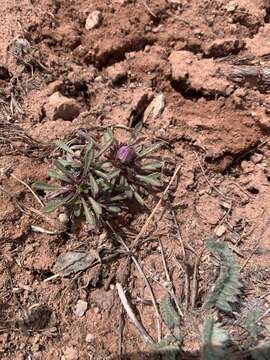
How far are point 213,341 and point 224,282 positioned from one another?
31cm

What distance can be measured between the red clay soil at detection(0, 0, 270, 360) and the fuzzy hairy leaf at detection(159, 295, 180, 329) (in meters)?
0.06

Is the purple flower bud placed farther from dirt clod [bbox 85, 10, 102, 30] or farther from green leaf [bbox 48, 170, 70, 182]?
dirt clod [bbox 85, 10, 102, 30]

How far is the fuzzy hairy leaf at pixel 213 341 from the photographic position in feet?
7.66

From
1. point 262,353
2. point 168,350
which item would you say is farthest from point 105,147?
point 262,353

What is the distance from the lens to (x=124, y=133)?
9.43 feet

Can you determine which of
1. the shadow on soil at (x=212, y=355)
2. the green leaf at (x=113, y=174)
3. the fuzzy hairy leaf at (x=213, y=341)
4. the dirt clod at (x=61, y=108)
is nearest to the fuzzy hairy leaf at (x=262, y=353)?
the shadow on soil at (x=212, y=355)

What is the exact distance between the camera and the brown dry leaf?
8.32ft

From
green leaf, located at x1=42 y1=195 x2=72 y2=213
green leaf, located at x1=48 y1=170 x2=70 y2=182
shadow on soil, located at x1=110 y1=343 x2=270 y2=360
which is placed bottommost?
shadow on soil, located at x1=110 y1=343 x2=270 y2=360

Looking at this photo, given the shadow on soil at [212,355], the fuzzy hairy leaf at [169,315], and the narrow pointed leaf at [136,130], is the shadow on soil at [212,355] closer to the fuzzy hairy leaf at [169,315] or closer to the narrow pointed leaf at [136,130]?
the fuzzy hairy leaf at [169,315]

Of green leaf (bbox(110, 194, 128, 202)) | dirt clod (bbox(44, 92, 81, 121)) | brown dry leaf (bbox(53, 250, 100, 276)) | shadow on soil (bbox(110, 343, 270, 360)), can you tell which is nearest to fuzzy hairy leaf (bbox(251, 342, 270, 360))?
shadow on soil (bbox(110, 343, 270, 360))

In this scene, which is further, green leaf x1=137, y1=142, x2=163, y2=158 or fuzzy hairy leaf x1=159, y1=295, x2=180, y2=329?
green leaf x1=137, y1=142, x2=163, y2=158

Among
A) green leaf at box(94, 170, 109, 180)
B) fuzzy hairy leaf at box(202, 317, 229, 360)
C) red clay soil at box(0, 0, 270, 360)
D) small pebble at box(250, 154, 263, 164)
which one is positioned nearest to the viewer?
fuzzy hairy leaf at box(202, 317, 229, 360)

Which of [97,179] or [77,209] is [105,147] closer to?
[97,179]

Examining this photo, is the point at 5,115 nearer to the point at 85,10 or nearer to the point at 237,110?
the point at 85,10
